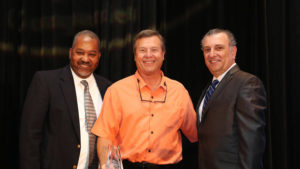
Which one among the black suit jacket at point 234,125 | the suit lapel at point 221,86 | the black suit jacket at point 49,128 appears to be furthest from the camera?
the black suit jacket at point 49,128

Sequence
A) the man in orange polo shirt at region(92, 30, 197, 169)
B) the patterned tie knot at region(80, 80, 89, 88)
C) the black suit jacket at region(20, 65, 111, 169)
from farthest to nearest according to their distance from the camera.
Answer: the patterned tie knot at region(80, 80, 89, 88)
the black suit jacket at region(20, 65, 111, 169)
the man in orange polo shirt at region(92, 30, 197, 169)

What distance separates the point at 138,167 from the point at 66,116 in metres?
0.71

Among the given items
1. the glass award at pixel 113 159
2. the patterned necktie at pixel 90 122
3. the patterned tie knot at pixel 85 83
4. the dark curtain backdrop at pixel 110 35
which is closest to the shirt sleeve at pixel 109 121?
the patterned necktie at pixel 90 122

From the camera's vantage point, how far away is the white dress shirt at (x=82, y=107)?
2.23 metres

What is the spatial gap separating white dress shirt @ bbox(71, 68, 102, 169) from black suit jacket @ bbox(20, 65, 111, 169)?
0.18 feet

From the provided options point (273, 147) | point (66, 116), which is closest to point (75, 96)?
point (66, 116)

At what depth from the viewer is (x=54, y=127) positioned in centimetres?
220

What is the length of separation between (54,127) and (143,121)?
2.41 feet

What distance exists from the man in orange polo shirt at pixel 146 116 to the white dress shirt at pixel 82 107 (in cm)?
19

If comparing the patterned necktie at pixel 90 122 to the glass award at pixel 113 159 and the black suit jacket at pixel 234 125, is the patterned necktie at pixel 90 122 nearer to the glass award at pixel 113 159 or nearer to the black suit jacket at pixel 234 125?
the black suit jacket at pixel 234 125

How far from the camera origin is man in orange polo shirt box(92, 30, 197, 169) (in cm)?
203

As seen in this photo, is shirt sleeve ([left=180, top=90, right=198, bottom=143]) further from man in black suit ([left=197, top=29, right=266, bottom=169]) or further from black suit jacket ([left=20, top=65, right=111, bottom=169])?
black suit jacket ([left=20, top=65, right=111, bottom=169])

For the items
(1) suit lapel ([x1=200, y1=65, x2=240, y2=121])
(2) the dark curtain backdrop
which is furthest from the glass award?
(2) the dark curtain backdrop

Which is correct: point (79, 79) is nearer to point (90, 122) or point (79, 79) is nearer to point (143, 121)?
point (90, 122)
